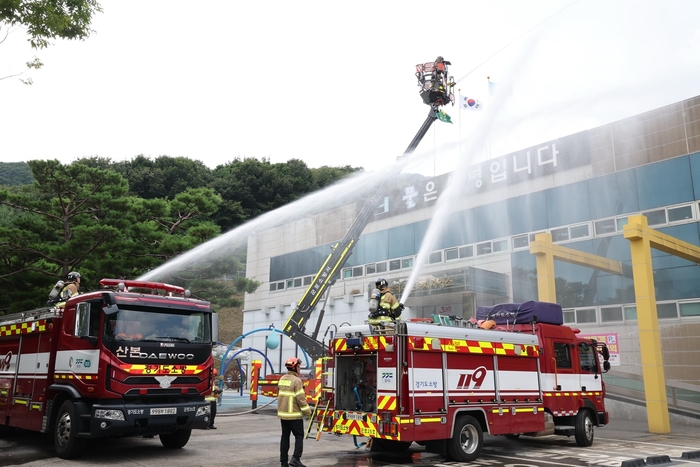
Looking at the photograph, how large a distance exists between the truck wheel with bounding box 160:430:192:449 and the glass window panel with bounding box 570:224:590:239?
19002mm

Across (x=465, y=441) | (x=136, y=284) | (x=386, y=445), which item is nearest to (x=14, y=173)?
(x=136, y=284)

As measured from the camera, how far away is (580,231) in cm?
2350

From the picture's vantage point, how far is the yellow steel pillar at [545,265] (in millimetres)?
19156

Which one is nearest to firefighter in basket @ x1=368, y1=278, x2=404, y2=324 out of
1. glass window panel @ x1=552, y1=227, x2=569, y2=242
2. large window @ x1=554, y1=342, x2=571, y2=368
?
large window @ x1=554, y1=342, x2=571, y2=368

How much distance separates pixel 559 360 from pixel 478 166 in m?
17.4

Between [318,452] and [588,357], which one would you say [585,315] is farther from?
[318,452]

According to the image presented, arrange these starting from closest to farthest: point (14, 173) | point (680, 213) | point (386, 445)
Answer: point (386, 445) → point (680, 213) → point (14, 173)

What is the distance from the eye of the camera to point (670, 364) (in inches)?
773

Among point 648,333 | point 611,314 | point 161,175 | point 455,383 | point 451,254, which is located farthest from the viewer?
point 161,175

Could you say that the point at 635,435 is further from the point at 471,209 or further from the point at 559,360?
the point at 471,209

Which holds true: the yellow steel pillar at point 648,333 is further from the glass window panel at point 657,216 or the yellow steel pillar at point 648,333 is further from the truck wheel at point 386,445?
the truck wheel at point 386,445

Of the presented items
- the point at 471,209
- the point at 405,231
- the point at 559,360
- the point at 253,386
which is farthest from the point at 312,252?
the point at 559,360

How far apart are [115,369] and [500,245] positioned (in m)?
21.0

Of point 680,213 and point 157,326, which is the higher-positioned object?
point 680,213
